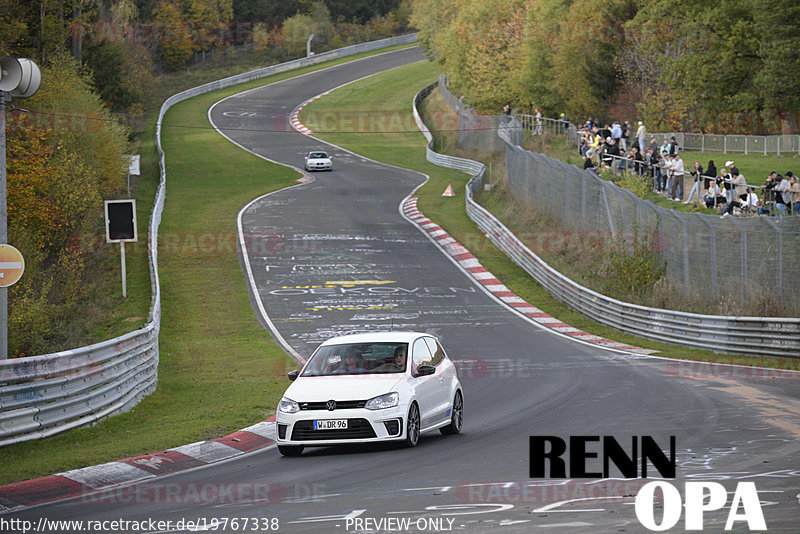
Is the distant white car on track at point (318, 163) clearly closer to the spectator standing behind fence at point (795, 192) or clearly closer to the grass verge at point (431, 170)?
the grass verge at point (431, 170)

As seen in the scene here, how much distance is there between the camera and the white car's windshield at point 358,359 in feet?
45.9

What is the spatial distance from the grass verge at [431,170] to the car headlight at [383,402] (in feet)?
41.2

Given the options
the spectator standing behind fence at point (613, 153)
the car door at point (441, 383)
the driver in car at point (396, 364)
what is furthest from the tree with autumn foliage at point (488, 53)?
the driver in car at point (396, 364)

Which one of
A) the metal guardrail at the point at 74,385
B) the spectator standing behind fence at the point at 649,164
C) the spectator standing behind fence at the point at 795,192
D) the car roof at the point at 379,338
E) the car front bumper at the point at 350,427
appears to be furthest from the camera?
the spectator standing behind fence at the point at 649,164

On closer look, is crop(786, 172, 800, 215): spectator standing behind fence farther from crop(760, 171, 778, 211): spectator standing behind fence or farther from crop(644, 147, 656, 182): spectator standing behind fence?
crop(644, 147, 656, 182): spectator standing behind fence

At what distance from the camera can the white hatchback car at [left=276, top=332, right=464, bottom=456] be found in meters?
12.9

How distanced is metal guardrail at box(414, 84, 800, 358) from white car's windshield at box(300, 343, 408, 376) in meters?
12.5

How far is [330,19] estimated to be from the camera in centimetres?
13462

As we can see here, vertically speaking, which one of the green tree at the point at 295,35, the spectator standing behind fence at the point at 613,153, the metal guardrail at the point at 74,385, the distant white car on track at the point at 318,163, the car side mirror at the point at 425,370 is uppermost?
the green tree at the point at 295,35

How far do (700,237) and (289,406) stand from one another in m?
16.7

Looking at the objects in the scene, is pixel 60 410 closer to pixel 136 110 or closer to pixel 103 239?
pixel 103 239

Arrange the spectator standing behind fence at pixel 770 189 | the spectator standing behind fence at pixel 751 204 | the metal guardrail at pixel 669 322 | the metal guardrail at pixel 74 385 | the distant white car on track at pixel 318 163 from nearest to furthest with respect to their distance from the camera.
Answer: the metal guardrail at pixel 74 385 → the metal guardrail at pixel 669 322 → the spectator standing behind fence at pixel 770 189 → the spectator standing behind fence at pixel 751 204 → the distant white car on track at pixel 318 163

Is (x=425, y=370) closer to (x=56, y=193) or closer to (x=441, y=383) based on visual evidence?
(x=441, y=383)

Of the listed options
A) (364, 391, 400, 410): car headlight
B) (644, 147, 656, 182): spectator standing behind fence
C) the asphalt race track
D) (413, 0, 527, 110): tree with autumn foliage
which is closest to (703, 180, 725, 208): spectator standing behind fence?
(644, 147, 656, 182): spectator standing behind fence
